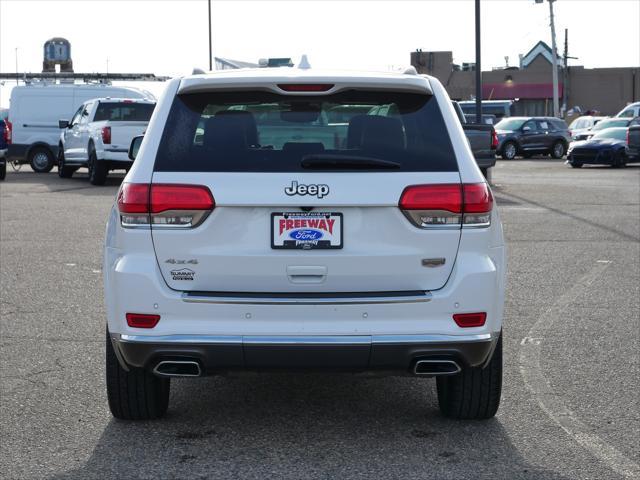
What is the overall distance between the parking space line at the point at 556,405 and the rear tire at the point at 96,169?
17095 millimetres

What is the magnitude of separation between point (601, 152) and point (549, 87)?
51.1 m

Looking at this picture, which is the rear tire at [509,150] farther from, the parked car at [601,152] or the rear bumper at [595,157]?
the rear bumper at [595,157]

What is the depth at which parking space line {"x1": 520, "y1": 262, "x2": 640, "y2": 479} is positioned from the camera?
5.18 metres

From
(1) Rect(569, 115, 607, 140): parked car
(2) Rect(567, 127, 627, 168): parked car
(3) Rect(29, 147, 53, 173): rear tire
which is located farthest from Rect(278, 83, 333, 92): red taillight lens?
(1) Rect(569, 115, 607, 140): parked car

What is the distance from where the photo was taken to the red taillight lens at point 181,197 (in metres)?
5.02

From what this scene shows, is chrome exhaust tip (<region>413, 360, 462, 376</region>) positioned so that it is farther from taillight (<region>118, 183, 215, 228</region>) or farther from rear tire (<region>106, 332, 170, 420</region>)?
rear tire (<region>106, 332, 170, 420</region>)

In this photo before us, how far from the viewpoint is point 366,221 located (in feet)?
16.6

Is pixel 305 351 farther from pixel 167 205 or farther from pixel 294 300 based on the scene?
pixel 167 205

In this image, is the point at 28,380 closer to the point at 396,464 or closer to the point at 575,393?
the point at 396,464

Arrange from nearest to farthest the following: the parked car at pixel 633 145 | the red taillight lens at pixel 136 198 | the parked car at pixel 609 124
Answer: the red taillight lens at pixel 136 198, the parked car at pixel 633 145, the parked car at pixel 609 124

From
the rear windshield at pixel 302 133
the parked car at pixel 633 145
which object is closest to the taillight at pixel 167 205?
the rear windshield at pixel 302 133

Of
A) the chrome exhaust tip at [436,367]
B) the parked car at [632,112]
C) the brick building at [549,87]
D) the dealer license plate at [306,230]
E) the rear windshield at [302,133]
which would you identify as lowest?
the chrome exhaust tip at [436,367]

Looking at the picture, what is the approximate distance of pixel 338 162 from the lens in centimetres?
505

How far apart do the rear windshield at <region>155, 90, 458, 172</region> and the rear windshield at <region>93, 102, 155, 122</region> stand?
20.8 meters
